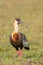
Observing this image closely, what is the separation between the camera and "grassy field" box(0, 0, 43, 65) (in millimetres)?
9055

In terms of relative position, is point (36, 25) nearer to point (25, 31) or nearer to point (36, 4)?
point (25, 31)

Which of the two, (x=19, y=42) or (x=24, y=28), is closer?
(x=19, y=42)

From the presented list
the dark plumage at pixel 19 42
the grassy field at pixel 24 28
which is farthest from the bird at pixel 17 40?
the grassy field at pixel 24 28

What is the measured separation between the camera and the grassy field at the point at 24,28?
9055mm

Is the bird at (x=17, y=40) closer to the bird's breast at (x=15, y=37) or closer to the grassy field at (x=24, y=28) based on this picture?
the bird's breast at (x=15, y=37)

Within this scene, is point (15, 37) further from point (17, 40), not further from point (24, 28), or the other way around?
point (24, 28)

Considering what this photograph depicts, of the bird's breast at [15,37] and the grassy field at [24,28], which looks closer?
the grassy field at [24,28]

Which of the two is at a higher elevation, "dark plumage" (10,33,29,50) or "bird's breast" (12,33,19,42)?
"bird's breast" (12,33,19,42)

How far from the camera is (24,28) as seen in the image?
47.4 ft

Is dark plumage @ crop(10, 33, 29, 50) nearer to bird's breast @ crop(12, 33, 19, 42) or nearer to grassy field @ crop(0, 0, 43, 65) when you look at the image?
bird's breast @ crop(12, 33, 19, 42)

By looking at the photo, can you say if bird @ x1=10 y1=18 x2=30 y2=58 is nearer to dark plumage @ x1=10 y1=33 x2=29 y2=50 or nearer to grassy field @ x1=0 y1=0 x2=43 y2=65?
dark plumage @ x1=10 y1=33 x2=29 y2=50

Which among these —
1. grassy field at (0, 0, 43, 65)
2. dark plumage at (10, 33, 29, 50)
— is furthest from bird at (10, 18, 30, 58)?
grassy field at (0, 0, 43, 65)

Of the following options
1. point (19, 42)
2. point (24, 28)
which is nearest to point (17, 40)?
point (19, 42)

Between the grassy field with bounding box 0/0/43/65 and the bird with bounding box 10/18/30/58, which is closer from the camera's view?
the grassy field with bounding box 0/0/43/65
